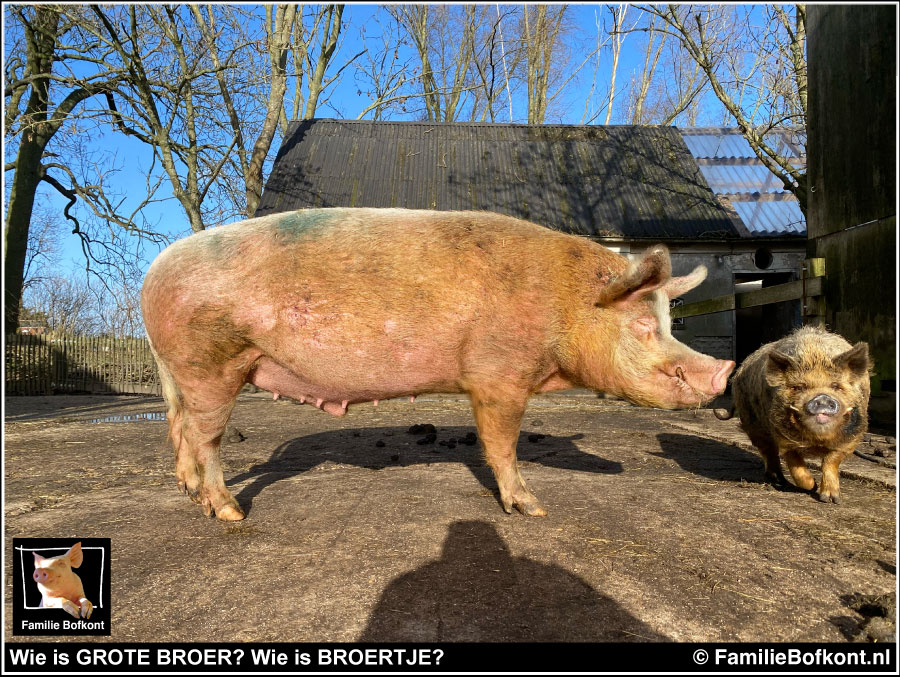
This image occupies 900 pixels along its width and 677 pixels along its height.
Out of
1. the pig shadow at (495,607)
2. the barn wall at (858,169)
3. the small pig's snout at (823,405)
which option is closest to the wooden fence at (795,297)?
the barn wall at (858,169)

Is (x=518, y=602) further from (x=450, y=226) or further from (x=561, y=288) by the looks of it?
(x=450, y=226)

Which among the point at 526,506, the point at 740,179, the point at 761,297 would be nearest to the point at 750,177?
the point at 740,179

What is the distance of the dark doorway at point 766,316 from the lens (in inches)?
577

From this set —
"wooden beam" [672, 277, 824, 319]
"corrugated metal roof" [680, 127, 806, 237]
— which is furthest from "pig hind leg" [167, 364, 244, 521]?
"corrugated metal roof" [680, 127, 806, 237]

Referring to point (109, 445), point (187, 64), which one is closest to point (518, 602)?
point (109, 445)

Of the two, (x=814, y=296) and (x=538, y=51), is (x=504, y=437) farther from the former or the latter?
(x=538, y=51)

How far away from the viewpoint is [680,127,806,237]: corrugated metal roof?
14820 mm

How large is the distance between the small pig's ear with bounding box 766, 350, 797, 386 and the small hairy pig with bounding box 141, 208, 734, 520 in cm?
52

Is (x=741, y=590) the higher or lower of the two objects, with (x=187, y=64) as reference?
lower

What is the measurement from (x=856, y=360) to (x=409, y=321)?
8.53 ft

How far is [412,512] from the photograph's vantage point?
3.62m

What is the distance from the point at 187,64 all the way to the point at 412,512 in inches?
440

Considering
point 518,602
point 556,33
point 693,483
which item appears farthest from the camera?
point 556,33

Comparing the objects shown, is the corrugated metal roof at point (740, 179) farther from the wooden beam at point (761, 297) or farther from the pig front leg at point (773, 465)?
the pig front leg at point (773, 465)
